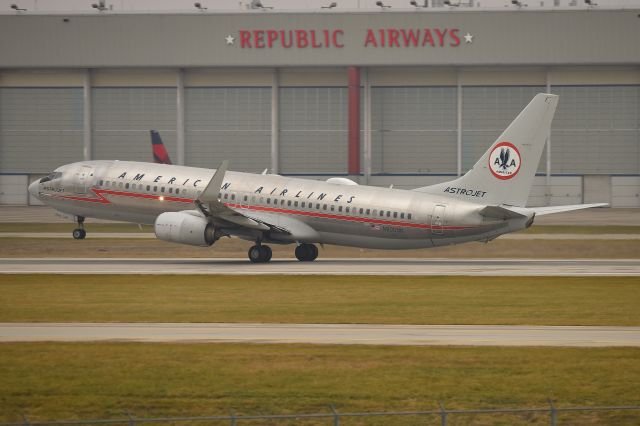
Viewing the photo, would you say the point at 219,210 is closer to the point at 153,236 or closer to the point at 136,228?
the point at 153,236

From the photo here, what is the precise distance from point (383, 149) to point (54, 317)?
3195 inches

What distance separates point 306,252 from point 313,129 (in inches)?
2245

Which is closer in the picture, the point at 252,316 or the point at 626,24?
the point at 252,316

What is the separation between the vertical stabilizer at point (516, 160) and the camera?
5528cm

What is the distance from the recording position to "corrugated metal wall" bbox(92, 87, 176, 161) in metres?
118

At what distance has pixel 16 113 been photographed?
11950cm

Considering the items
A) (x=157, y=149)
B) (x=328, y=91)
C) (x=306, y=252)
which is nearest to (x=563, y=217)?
(x=328, y=91)

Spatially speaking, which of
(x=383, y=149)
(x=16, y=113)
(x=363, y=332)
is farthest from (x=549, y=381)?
(x=16, y=113)

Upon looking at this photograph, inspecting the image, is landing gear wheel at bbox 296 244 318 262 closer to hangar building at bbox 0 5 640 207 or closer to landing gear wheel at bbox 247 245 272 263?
landing gear wheel at bbox 247 245 272 263

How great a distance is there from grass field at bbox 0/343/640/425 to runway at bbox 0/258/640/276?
21.5 metres

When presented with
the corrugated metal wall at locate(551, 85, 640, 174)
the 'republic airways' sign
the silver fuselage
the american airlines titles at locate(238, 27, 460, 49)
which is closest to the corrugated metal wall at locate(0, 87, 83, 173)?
the 'republic airways' sign

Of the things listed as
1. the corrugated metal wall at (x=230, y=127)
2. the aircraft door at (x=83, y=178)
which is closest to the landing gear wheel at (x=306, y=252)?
the aircraft door at (x=83, y=178)

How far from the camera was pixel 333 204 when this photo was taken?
58.9 meters

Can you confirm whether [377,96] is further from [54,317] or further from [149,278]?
[54,317]
